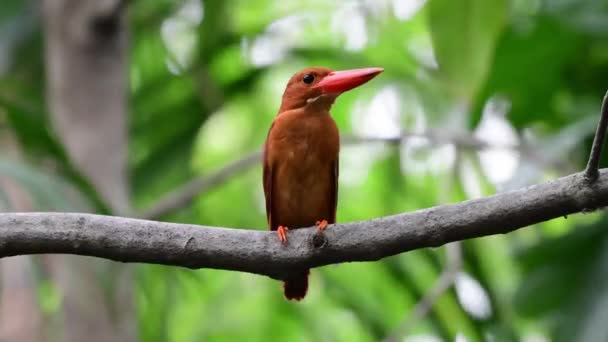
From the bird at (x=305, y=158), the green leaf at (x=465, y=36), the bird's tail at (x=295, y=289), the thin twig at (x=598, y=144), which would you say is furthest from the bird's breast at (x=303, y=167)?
the thin twig at (x=598, y=144)

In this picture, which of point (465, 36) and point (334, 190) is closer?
point (465, 36)

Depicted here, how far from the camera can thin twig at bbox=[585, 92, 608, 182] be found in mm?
2006

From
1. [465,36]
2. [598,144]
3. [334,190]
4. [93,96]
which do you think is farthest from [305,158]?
[598,144]

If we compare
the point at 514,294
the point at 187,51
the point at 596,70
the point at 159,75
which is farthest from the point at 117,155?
the point at 596,70

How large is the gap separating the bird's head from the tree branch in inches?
47.6

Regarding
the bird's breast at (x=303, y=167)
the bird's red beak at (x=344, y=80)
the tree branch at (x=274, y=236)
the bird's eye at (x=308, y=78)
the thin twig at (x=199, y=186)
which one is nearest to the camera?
the tree branch at (x=274, y=236)

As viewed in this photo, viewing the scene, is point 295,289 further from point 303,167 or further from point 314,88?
point 314,88

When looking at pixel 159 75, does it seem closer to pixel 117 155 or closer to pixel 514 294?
pixel 117 155

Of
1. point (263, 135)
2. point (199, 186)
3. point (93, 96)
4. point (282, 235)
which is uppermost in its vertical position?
point (263, 135)

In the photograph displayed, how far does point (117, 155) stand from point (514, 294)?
1.84 m

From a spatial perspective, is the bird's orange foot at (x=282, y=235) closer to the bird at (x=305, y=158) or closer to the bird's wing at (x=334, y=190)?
the bird at (x=305, y=158)

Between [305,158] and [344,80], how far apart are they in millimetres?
291

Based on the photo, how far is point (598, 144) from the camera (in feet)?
6.67

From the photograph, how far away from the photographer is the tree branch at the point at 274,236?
84.5 inches
